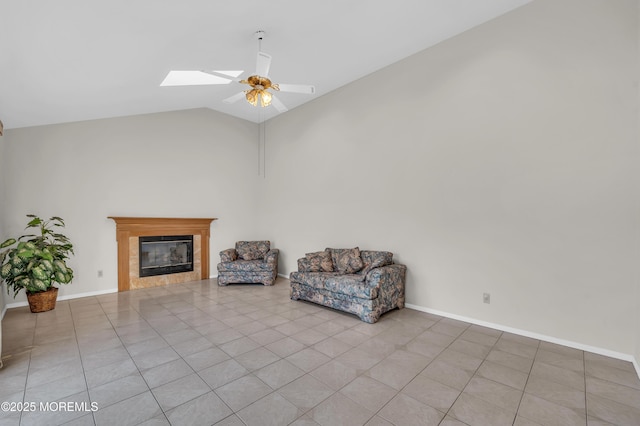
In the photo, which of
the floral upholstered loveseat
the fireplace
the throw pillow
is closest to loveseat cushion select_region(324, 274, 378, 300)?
the floral upholstered loveseat

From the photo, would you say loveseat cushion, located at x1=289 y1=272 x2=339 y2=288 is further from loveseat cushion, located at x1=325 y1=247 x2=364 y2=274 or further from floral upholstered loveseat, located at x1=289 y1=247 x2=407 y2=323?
loveseat cushion, located at x1=325 y1=247 x2=364 y2=274

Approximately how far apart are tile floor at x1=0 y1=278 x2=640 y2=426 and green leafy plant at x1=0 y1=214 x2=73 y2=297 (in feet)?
1.53

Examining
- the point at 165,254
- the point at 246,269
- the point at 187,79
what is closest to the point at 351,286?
the point at 246,269

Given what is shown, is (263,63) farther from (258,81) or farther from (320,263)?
(320,263)

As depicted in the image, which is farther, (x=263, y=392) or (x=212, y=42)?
(x=212, y=42)

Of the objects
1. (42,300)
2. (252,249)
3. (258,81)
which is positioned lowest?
(42,300)

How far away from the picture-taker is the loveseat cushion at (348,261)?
14.8ft

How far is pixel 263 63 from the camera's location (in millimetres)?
3170

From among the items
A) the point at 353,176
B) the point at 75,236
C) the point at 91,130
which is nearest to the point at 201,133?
the point at 91,130

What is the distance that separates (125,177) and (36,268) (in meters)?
2.02

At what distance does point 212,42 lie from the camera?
329 cm

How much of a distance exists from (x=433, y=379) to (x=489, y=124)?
9.84 ft

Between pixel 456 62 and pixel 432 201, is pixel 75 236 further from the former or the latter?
pixel 456 62

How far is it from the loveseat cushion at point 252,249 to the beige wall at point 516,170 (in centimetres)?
230
